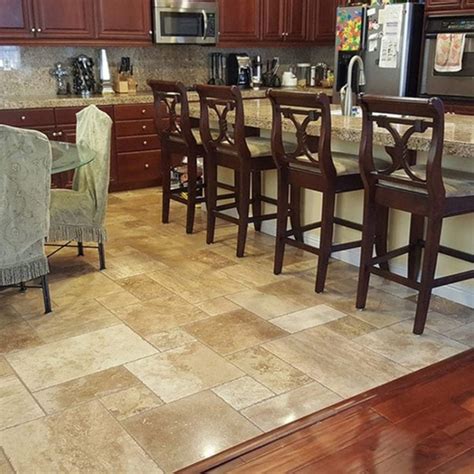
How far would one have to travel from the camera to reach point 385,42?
5.39 metres

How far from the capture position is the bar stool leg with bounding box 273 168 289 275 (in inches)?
133

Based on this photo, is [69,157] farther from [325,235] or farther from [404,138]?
[404,138]

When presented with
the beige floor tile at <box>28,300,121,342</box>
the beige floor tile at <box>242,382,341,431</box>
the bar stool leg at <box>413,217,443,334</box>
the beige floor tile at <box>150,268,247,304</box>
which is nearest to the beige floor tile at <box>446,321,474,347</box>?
the bar stool leg at <box>413,217,443,334</box>

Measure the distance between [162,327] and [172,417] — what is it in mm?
758

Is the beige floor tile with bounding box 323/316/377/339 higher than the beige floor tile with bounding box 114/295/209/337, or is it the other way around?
the beige floor tile with bounding box 323/316/377/339

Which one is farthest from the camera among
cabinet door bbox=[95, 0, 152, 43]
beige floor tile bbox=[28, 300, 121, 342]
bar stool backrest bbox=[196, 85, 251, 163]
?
cabinet door bbox=[95, 0, 152, 43]

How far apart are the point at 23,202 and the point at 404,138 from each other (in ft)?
5.67

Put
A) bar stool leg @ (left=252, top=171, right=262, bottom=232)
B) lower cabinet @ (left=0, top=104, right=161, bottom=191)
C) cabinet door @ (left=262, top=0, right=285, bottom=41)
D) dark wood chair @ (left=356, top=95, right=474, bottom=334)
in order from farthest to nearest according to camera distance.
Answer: cabinet door @ (left=262, top=0, right=285, bottom=41) < lower cabinet @ (left=0, top=104, right=161, bottom=191) < bar stool leg @ (left=252, top=171, right=262, bottom=232) < dark wood chair @ (left=356, top=95, right=474, bottom=334)

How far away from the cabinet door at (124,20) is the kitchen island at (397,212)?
2.03 metres

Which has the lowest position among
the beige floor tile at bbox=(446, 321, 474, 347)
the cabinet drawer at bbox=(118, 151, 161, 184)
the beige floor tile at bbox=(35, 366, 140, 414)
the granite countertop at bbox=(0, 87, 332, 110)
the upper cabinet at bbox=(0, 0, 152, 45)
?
the beige floor tile at bbox=(35, 366, 140, 414)

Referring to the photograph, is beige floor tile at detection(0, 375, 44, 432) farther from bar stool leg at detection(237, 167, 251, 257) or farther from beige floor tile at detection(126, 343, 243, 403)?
bar stool leg at detection(237, 167, 251, 257)

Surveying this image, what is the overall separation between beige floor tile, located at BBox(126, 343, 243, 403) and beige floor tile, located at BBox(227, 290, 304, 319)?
47cm

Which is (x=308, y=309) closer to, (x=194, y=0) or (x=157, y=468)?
(x=157, y=468)

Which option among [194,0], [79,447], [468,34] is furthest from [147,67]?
[79,447]
